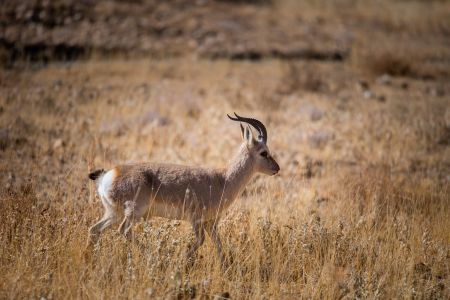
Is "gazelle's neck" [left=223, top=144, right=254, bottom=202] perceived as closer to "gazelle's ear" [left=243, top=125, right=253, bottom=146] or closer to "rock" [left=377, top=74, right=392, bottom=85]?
"gazelle's ear" [left=243, top=125, right=253, bottom=146]

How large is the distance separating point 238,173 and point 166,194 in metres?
1.07

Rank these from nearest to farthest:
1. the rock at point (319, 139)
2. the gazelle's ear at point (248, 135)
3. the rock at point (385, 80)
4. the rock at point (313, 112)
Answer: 1. the gazelle's ear at point (248, 135)
2. the rock at point (319, 139)
3. the rock at point (313, 112)
4. the rock at point (385, 80)

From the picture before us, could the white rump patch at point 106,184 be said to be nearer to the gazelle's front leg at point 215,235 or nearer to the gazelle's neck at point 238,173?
the gazelle's front leg at point 215,235

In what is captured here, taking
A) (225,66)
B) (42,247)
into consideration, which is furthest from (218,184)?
(225,66)

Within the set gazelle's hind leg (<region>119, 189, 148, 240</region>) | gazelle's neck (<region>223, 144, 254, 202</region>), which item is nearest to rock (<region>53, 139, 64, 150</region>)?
gazelle's neck (<region>223, 144, 254, 202</region>)

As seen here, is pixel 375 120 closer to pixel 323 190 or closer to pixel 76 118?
pixel 323 190

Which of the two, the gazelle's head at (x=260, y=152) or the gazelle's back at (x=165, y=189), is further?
the gazelle's head at (x=260, y=152)

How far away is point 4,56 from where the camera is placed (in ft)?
56.2

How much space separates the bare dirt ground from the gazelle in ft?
0.71

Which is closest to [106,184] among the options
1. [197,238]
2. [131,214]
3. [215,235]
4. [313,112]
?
[131,214]

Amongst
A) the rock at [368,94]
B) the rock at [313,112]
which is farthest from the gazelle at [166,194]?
the rock at [368,94]

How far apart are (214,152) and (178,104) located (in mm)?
3490

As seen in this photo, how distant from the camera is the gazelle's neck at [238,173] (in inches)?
255

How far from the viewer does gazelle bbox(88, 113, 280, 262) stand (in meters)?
5.76
